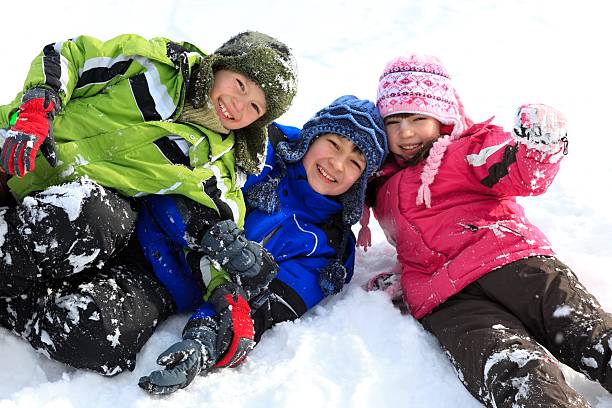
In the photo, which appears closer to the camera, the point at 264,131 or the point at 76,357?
the point at 76,357

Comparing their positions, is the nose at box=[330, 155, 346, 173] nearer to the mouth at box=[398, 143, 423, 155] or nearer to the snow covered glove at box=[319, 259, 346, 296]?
the mouth at box=[398, 143, 423, 155]

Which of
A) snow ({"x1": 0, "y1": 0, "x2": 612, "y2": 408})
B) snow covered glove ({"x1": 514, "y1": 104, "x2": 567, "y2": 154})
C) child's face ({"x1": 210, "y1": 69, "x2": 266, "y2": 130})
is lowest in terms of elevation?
snow ({"x1": 0, "y1": 0, "x2": 612, "y2": 408})

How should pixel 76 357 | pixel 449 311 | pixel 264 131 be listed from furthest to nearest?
pixel 264 131, pixel 449 311, pixel 76 357

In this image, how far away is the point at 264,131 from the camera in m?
2.49

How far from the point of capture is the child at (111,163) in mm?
1920

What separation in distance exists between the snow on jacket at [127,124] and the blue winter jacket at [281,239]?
0.47ft

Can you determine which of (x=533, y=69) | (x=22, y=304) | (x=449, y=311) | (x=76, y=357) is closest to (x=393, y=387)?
(x=449, y=311)

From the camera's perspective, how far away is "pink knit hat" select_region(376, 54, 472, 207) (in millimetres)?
2604

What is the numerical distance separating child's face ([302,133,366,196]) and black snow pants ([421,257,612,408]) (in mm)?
663

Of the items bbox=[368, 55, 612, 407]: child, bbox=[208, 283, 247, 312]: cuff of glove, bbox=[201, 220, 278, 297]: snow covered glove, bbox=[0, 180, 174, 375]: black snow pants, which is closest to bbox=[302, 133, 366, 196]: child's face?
bbox=[368, 55, 612, 407]: child

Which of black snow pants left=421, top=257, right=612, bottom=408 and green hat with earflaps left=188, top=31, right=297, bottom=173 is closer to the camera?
black snow pants left=421, top=257, right=612, bottom=408

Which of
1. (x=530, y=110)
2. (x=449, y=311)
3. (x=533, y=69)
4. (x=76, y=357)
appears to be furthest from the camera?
(x=533, y=69)

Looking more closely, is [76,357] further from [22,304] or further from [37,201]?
[37,201]

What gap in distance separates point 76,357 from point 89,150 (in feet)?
2.29
